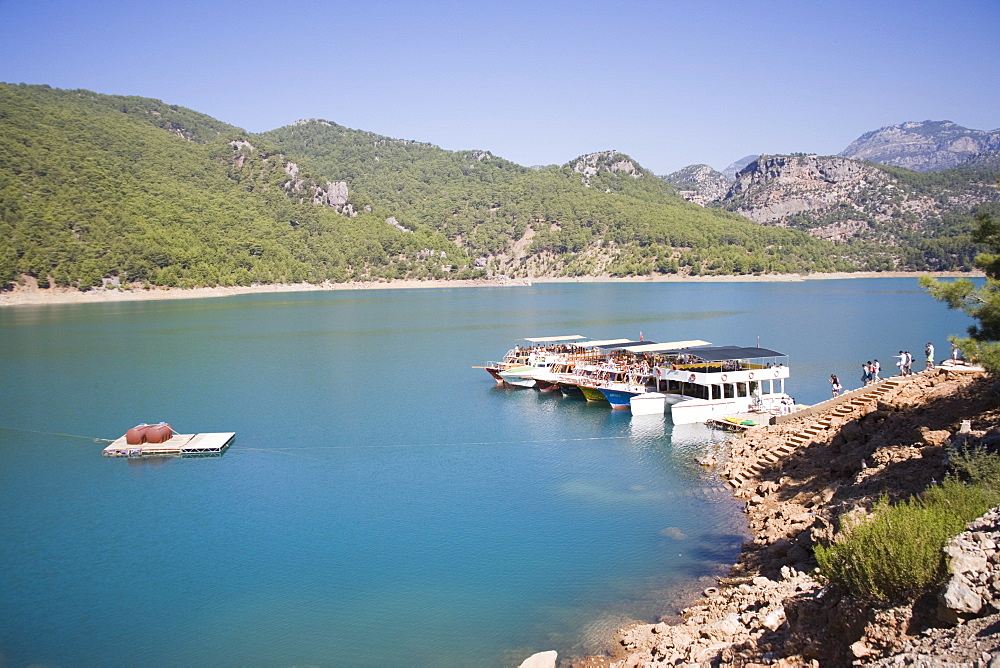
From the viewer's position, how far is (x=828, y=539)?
14.6 m

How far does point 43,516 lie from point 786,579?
22452 millimetres

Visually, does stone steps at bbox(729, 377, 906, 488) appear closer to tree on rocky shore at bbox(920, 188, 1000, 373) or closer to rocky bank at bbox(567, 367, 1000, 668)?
rocky bank at bbox(567, 367, 1000, 668)

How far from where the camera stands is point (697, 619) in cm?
1494

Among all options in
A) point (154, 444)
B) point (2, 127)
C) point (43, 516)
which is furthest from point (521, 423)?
point (2, 127)

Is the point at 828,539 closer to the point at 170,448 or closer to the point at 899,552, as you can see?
the point at 899,552

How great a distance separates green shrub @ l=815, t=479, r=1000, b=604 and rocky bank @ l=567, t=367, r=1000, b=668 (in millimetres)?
276

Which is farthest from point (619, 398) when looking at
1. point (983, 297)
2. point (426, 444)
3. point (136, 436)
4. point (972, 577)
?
point (972, 577)

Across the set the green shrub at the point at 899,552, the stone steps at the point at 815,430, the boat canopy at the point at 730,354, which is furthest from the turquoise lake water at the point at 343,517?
the green shrub at the point at 899,552

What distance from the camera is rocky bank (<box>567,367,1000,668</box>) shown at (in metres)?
9.18

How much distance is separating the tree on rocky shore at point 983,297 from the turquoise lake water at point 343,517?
24.6 ft

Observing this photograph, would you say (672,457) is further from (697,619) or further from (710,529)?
(697,619)

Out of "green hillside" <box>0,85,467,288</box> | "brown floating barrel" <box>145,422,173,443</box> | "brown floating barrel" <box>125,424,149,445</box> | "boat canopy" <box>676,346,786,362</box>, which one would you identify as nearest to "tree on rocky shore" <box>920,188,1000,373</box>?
"boat canopy" <box>676,346,786,362</box>

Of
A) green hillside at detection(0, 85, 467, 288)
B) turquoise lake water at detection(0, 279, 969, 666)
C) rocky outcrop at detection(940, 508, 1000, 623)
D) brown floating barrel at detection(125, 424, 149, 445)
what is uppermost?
green hillside at detection(0, 85, 467, 288)

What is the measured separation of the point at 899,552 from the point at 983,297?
10.2 metres
